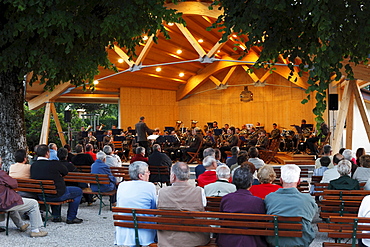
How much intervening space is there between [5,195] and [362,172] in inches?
179

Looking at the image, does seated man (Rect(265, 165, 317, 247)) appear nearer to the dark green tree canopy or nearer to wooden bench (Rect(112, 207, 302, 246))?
wooden bench (Rect(112, 207, 302, 246))

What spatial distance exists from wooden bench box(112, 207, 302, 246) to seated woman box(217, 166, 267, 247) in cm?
8

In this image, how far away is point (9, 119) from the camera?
8.51 meters

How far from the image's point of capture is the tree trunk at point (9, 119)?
847 cm

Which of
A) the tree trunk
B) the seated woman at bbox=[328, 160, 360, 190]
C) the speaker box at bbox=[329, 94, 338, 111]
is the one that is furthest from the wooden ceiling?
the seated woman at bbox=[328, 160, 360, 190]

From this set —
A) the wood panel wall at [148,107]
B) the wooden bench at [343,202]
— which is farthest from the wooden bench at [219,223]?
the wood panel wall at [148,107]

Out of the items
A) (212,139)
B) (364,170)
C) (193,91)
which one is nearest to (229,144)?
(212,139)

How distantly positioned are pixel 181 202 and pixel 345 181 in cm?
246

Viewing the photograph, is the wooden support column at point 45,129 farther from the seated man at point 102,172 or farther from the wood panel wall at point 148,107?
the seated man at point 102,172

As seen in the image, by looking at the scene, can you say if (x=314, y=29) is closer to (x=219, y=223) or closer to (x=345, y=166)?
(x=345, y=166)

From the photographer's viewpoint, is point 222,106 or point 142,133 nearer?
point 142,133

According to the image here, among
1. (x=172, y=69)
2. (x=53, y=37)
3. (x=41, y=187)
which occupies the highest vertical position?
(x=172, y=69)

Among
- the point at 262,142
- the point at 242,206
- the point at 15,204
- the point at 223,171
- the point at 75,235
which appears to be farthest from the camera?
the point at 262,142

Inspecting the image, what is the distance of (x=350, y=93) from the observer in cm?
1188
